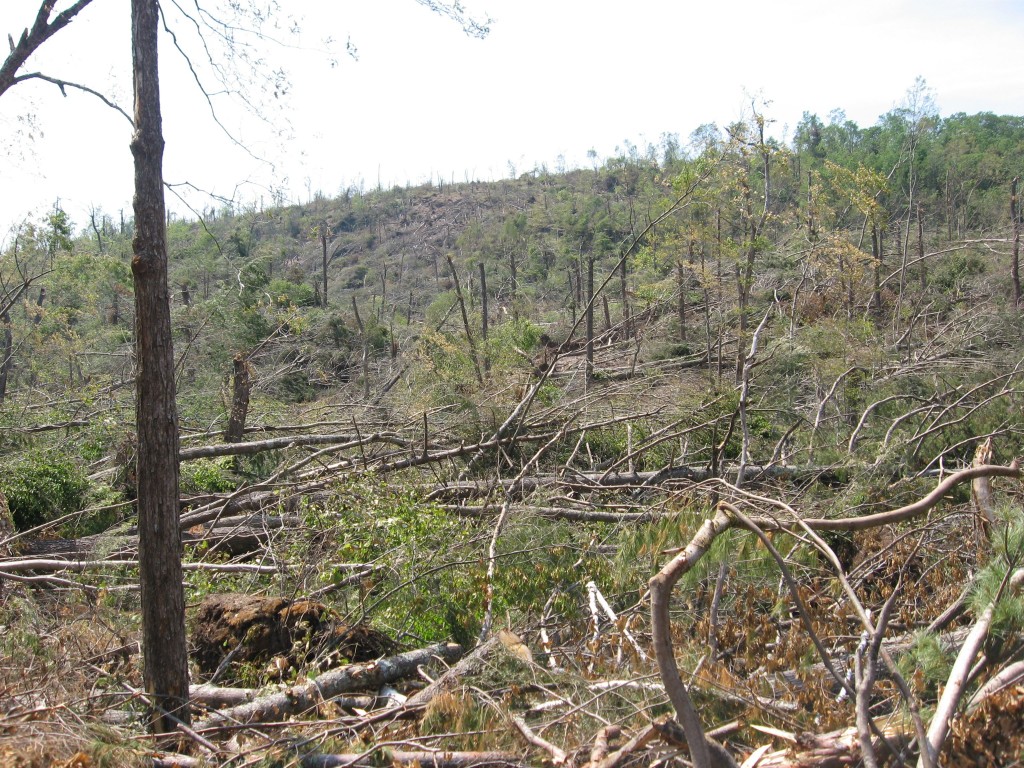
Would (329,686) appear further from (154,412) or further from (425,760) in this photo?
(154,412)

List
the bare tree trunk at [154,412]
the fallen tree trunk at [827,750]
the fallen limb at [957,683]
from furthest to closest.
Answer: the bare tree trunk at [154,412], the fallen tree trunk at [827,750], the fallen limb at [957,683]

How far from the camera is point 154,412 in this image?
330cm

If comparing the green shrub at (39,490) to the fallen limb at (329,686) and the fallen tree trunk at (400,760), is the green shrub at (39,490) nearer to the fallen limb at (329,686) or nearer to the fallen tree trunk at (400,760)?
the fallen limb at (329,686)

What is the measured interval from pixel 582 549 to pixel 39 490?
594 centimetres

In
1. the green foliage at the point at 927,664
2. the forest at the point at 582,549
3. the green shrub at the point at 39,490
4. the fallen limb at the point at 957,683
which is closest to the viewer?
the fallen limb at the point at 957,683

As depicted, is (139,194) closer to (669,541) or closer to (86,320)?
(669,541)

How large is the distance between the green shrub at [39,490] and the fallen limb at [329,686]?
5.36 meters

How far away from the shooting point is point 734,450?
8992 mm

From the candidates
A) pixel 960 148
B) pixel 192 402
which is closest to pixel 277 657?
pixel 192 402

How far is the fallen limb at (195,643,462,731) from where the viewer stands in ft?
11.8

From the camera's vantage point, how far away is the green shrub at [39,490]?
7.79 m

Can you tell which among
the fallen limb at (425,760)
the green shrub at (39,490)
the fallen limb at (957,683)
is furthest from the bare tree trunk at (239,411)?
the fallen limb at (957,683)

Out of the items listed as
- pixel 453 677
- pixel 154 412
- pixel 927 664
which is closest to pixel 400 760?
pixel 453 677

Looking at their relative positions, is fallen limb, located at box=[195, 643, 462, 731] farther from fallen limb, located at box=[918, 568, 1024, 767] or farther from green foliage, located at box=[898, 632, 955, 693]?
fallen limb, located at box=[918, 568, 1024, 767]
